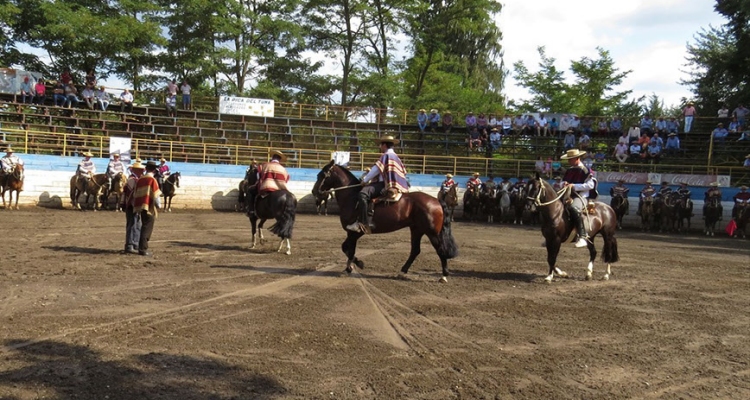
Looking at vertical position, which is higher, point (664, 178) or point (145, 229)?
point (664, 178)

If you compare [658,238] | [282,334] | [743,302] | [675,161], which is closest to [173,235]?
[282,334]

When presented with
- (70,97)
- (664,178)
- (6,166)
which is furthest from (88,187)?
(664,178)

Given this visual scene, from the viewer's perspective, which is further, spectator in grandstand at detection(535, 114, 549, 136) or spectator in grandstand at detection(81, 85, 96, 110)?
spectator in grandstand at detection(535, 114, 549, 136)

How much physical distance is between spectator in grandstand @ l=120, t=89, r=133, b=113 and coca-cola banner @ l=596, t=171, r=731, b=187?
23848 mm

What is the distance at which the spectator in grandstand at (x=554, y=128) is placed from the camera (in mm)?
33500

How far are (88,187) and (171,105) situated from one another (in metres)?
10.5

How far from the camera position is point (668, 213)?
2542 cm

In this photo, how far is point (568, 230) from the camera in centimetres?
1156

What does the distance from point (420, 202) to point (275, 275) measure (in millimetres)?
2910

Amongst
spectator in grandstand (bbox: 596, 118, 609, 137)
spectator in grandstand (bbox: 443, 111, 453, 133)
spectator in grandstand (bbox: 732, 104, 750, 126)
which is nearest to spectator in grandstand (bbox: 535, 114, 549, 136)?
spectator in grandstand (bbox: 596, 118, 609, 137)

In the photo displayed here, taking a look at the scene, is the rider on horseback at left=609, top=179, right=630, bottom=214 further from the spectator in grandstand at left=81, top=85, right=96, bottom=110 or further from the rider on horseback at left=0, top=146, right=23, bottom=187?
the spectator in grandstand at left=81, top=85, right=96, bottom=110

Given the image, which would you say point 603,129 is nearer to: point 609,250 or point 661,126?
point 661,126

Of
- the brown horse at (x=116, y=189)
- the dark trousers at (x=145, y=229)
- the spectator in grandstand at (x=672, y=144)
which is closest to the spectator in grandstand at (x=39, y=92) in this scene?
the brown horse at (x=116, y=189)

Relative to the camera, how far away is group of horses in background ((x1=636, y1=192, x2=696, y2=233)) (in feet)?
83.0
